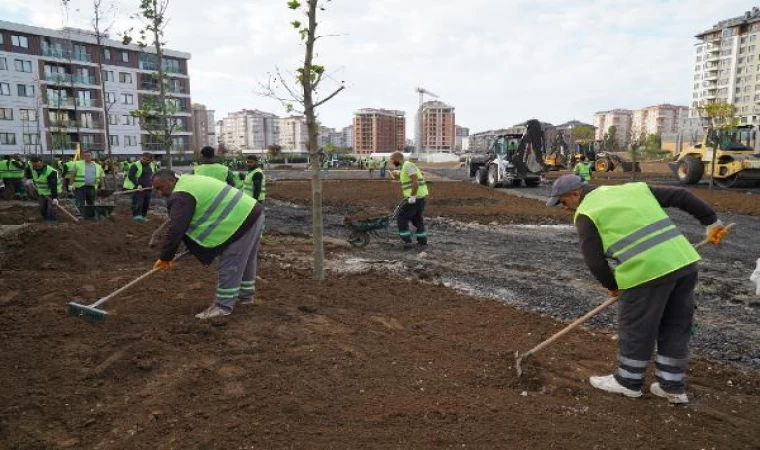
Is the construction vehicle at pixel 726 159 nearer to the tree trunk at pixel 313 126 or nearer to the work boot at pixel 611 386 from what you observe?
the tree trunk at pixel 313 126

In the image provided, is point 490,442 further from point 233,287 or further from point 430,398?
point 233,287

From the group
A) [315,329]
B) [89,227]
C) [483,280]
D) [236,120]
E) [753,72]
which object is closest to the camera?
[315,329]

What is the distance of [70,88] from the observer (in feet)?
135

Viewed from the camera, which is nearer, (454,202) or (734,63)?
(454,202)

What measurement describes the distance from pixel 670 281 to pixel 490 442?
4.91 ft

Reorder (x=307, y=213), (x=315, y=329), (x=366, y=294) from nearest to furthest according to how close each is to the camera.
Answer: (x=315, y=329), (x=366, y=294), (x=307, y=213)

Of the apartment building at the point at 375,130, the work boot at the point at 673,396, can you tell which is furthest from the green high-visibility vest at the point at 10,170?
the apartment building at the point at 375,130

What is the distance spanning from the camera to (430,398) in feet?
10.1

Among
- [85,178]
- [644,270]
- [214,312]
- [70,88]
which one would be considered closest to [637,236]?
Answer: [644,270]

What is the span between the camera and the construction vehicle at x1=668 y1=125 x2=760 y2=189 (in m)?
17.7

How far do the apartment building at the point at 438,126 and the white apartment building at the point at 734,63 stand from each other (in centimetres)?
5004

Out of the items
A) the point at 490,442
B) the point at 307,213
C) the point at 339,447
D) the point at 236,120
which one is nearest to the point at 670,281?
the point at 490,442

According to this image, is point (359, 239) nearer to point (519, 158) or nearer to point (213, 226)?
point (213, 226)

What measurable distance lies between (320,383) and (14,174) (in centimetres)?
1684
